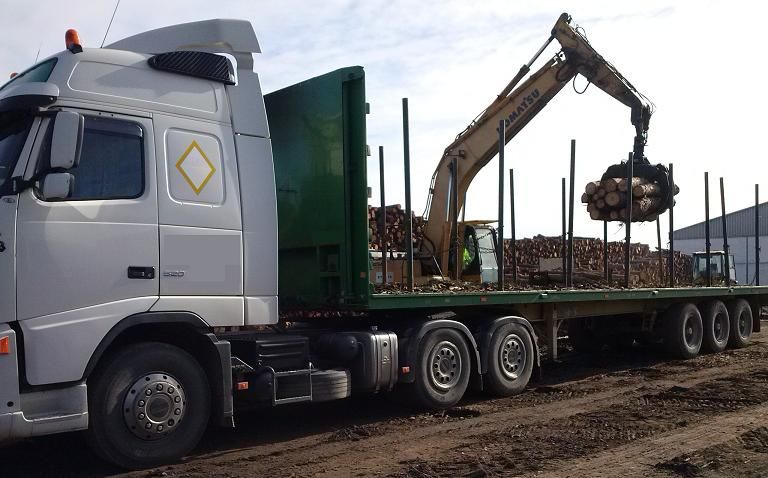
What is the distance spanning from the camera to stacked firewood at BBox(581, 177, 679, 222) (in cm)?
1304

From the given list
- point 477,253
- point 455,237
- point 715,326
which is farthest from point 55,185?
point 715,326

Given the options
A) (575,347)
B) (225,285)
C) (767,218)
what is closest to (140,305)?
(225,285)

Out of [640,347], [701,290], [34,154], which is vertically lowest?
[640,347]

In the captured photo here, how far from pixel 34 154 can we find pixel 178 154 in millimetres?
1190

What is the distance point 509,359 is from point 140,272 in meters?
5.09

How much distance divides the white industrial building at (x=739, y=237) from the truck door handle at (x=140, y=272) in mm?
44081

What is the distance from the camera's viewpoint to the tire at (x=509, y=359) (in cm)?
921

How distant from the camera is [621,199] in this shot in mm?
13023

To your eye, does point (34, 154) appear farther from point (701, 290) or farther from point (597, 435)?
point (701, 290)

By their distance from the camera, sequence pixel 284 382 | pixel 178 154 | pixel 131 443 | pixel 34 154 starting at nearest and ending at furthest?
pixel 34 154 → pixel 131 443 → pixel 178 154 → pixel 284 382

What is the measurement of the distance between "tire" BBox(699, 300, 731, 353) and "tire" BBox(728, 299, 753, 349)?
0.85 feet

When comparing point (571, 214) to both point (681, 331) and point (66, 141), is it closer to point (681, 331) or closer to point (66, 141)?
point (681, 331)

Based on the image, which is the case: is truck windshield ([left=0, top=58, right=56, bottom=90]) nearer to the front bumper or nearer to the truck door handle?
the truck door handle

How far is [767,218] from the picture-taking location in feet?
159
